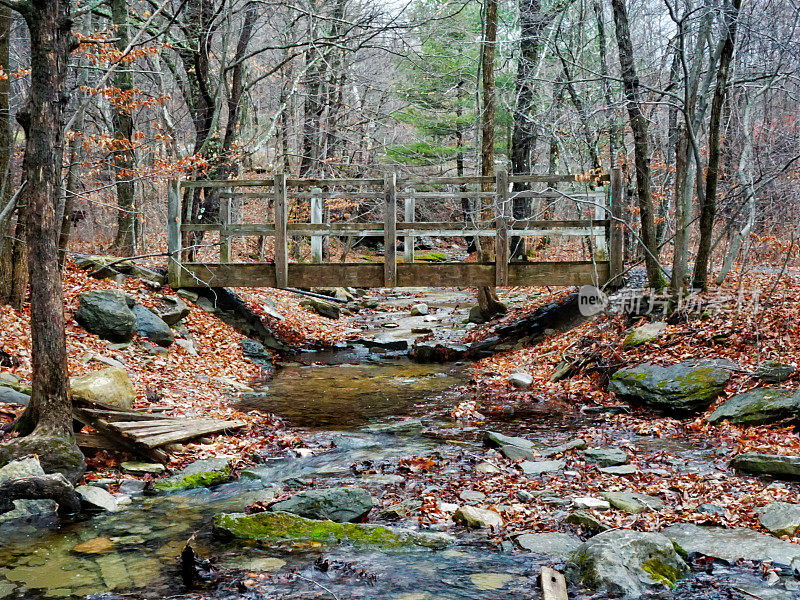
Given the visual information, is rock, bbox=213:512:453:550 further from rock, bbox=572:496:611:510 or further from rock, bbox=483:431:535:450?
rock, bbox=483:431:535:450

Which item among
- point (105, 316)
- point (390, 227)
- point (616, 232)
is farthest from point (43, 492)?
point (616, 232)

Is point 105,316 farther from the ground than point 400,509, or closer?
farther from the ground

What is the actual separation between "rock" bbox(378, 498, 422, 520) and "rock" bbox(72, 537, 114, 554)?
81.9 inches

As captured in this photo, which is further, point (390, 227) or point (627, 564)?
point (390, 227)

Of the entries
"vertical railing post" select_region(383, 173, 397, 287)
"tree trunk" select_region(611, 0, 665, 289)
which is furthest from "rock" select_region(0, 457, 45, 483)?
"tree trunk" select_region(611, 0, 665, 289)

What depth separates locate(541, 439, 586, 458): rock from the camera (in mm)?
7125

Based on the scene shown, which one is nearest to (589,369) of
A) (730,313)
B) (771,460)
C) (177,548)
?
(730,313)

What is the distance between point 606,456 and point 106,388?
5561mm

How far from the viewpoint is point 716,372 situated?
845cm

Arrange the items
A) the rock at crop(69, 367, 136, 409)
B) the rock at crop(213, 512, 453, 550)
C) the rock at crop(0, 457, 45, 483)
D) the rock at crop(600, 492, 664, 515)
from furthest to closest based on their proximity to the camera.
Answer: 1. the rock at crop(69, 367, 136, 409)
2. the rock at crop(0, 457, 45, 483)
3. the rock at crop(600, 492, 664, 515)
4. the rock at crop(213, 512, 453, 550)

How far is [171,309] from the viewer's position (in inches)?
493

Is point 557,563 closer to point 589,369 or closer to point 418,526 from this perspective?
point 418,526

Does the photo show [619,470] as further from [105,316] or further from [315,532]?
[105,316]

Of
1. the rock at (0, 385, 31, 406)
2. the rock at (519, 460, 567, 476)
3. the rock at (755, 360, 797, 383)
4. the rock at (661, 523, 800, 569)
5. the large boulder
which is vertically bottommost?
the rock at (519, 460, 567, 476)
